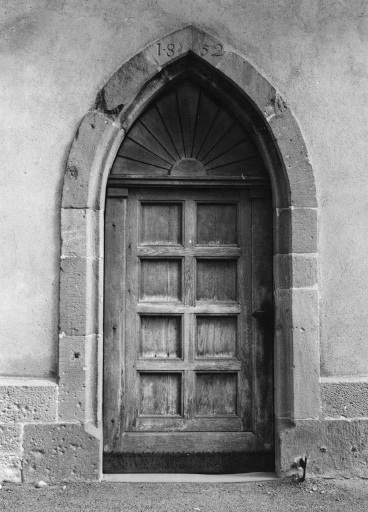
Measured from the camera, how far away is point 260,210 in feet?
13.6

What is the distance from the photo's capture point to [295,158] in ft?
12.8

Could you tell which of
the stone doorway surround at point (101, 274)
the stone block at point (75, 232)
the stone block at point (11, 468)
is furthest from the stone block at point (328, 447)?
the stone block at point (75, 232)

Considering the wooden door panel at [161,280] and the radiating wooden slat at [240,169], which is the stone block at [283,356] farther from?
the radiating wooden slat at [240,169]

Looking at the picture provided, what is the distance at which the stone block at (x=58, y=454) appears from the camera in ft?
12.3

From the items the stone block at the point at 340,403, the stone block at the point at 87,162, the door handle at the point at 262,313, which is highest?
the stone block at the point at 87,162

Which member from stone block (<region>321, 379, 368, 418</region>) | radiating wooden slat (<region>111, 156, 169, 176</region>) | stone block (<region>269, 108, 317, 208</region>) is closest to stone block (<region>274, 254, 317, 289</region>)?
stone block (<region>269, 108, 317, 208</region>)

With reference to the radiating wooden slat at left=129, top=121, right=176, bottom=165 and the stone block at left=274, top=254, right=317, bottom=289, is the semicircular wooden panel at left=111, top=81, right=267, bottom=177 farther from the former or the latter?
the stone block at left=274, top=254, right=317, bottom=289

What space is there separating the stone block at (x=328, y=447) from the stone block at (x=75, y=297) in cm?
156

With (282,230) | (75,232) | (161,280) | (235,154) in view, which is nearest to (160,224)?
(161,280)

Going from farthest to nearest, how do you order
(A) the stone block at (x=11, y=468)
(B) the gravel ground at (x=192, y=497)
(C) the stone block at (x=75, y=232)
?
(C) the stone block at (x=75, y=232) → (A) the stone block at (x=11, y=468) → (B) the gravel ground at (x=192, y=497)

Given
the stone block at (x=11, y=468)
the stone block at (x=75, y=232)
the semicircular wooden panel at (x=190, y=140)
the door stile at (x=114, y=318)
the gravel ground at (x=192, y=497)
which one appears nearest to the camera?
the gravel ground at (x=192, y=497)

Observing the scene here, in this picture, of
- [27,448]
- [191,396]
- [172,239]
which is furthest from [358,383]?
[27,448]

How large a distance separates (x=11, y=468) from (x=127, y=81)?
275cm

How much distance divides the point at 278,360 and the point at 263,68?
2057 mm
